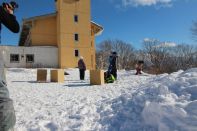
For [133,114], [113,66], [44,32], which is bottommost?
[133,114]

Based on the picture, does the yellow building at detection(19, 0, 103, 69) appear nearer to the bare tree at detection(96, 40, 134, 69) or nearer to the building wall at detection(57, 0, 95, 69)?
the building wall at detection(57, 0, 95, 69)

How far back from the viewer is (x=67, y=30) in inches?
1690

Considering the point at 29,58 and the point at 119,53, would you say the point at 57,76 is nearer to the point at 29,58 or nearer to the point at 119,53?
the point at 29,58

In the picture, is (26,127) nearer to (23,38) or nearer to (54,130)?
(54,130)

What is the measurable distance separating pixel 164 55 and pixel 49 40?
142ft

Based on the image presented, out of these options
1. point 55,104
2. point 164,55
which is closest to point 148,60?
point 164,55

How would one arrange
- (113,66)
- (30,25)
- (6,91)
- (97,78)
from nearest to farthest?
(6,91) → (97,78) → (113,66) → (30,25)

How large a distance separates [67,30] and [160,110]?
37858mm

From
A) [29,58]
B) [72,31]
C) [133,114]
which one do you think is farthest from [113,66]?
[72,31]

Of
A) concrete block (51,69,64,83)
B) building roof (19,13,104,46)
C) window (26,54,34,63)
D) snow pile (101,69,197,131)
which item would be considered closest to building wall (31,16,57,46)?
building roof (19,13,104,46)

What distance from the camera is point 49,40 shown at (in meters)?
44.2

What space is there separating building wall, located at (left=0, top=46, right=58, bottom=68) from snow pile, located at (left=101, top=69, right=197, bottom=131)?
34.5 meters

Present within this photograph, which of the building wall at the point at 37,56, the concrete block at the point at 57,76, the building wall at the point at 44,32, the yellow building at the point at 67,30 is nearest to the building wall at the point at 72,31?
the yellow building at the point at 67,30

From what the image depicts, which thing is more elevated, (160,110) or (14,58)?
(14,58)
